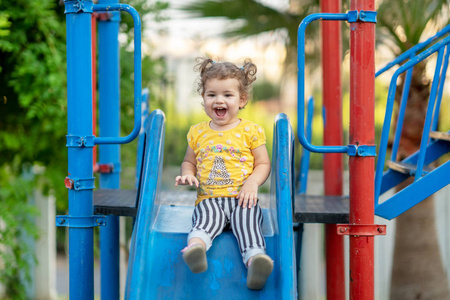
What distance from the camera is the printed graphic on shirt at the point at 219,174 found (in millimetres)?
2832

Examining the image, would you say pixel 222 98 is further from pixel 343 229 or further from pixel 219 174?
pixel 343 229

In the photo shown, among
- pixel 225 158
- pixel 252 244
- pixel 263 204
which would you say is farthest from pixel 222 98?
pixel 263 204

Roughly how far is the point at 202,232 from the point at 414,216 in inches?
142

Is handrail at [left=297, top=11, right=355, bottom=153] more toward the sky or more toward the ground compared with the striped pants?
more toward the sky

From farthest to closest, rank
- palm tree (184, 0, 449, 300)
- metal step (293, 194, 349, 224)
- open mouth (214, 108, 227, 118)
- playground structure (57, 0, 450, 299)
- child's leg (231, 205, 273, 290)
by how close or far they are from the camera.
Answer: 1. palm tree (184, 0, 449, 300)
2. metal step (293, 194, 349, 224)
3. open mouth (214, 108, 227, 118)
4. playground structure (57, 0, 450, 299)
5. child's leg (231, 205, 273, 290)

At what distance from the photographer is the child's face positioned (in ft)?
9.34

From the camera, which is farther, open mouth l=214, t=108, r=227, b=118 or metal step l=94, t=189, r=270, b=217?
metal step l=94, t=189, r=270, b=217

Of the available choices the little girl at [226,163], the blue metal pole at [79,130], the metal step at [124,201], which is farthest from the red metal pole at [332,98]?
the blue metal pole at [79,130]

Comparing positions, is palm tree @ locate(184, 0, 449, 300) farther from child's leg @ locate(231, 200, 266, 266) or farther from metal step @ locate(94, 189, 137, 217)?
child's leg @ locate(231, 200, 266, 266)

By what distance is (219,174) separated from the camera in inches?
112

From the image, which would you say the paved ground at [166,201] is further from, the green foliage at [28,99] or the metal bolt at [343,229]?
the green foliage at [28,99]

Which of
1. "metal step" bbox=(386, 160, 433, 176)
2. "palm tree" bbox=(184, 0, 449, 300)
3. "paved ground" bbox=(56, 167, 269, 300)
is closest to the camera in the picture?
"metal step" bbox=(386, 160, 433, 176)

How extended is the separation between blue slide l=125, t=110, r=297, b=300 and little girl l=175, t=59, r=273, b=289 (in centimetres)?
8

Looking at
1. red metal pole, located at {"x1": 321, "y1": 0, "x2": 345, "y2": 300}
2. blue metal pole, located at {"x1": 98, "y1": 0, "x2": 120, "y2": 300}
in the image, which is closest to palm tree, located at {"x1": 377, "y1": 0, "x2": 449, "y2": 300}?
red metal pole, located at {"x1": 321, "y1": 0, "x2": 345, "y2": 300}
